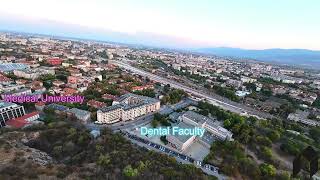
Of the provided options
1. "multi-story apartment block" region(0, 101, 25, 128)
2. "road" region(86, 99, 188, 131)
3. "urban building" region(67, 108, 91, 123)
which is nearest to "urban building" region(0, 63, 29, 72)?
"multi-story apartment block" region(0, 101, 25, 128)

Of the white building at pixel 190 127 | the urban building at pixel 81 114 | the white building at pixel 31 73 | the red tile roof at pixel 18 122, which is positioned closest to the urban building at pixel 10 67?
the white building at pixel 31 73

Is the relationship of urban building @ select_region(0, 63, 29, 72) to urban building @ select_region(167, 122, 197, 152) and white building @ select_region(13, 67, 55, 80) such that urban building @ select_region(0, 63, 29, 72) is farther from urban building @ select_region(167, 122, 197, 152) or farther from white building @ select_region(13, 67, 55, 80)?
urban building @ select_region(167, 122, 197, 152)

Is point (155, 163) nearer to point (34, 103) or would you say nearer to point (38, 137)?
point (38, 137)

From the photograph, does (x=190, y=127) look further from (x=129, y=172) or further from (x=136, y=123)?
(x=129, y=172)

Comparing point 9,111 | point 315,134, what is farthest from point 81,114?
point 315,134

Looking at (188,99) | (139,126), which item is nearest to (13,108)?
(139,126)

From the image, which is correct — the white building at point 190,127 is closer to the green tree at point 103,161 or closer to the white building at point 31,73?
the green tree at point 103,161
